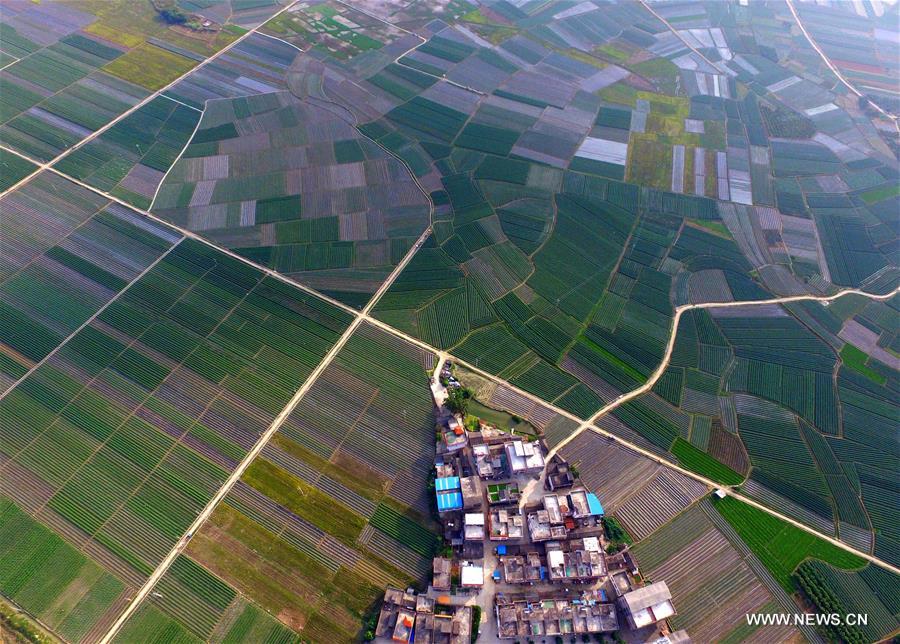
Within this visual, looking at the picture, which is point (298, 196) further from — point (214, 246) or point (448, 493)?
point (448, 493)

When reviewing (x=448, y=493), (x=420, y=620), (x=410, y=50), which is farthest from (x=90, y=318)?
(x=410, y=50)

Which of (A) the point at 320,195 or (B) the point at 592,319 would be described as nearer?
(B) the point at 592,319

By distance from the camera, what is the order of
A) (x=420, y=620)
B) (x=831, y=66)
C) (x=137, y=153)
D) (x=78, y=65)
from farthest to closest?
(x=831, y=66), (x=78, y=65), (x=137, y=153), (x=420, y=620)

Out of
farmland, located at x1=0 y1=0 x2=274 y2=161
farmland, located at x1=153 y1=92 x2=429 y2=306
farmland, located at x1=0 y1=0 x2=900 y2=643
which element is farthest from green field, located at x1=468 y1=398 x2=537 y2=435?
farmland, located at x1=0 y1=0 x2=274 y2=161

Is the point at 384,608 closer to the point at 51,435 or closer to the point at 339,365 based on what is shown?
the point at 339,365

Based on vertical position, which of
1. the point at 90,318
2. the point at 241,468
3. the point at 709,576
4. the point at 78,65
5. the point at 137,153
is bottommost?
the point at 241,468

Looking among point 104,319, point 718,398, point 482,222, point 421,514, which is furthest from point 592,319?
point 104,319
